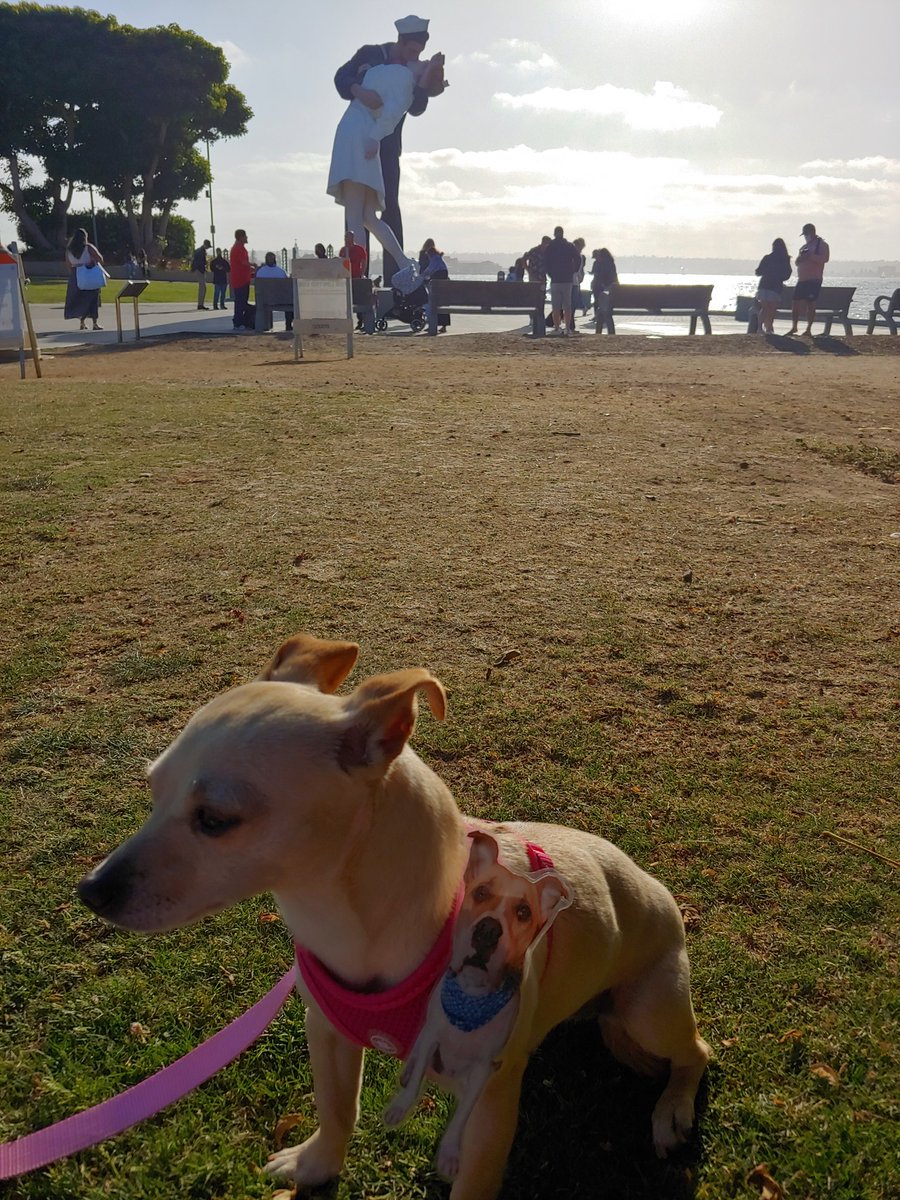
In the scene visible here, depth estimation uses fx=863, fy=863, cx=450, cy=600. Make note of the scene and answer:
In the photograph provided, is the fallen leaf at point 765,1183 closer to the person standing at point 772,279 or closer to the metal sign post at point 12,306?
the metal sign post at point 12,306

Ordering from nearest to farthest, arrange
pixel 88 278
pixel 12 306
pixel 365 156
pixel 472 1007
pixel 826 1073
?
pixel 472 1007 < pixel 826 1073 < pixel 12 306 < pixel 88 278 < pixel 365 156

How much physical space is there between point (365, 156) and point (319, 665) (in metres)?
29.8

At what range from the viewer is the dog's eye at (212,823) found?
1977mm

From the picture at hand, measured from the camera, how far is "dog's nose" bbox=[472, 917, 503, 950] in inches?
78.6

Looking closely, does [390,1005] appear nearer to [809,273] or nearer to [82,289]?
[82,289]

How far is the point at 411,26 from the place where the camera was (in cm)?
2897

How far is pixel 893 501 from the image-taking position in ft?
26.3

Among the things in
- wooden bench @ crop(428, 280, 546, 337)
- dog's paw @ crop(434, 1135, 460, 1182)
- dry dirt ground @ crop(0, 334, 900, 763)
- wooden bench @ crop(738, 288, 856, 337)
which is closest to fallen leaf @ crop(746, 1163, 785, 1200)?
dog's paw @ crop(434, 1135, 460, 1182)

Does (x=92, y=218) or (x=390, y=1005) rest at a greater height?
(x=92, y=218)

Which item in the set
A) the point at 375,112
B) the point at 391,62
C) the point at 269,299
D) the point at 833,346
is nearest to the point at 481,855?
the point at 269,299

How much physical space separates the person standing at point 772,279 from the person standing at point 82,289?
17612 mm

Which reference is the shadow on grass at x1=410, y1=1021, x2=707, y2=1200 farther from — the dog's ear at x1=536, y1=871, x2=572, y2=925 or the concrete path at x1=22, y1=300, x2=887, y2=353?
the concrete path at x1=22, y1=300, x2=887, y2=353

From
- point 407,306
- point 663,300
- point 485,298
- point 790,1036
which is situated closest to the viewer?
point 790,1036

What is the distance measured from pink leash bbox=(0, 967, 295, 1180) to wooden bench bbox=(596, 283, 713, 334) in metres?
25.2
